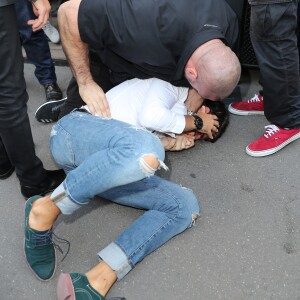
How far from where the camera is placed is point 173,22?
66.1 inches

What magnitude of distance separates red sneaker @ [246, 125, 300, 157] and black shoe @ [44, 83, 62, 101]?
132 cm

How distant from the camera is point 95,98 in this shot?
6.36ft

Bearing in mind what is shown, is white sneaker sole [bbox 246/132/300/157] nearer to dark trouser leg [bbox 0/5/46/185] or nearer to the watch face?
the watch face

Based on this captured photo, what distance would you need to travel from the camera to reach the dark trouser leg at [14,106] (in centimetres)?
150

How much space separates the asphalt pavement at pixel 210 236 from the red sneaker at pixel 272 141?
0.17 feet

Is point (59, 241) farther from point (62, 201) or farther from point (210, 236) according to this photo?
point (210, 236)

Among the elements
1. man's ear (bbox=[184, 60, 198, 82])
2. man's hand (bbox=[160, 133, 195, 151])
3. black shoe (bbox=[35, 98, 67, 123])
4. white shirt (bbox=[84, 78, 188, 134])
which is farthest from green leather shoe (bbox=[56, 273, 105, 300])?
black shoe (bbox=[35, 98, 67, 123])

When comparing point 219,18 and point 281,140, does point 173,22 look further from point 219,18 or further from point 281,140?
point 281,140

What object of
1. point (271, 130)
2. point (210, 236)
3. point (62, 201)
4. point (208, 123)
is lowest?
point (210, 236)

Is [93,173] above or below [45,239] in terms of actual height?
above

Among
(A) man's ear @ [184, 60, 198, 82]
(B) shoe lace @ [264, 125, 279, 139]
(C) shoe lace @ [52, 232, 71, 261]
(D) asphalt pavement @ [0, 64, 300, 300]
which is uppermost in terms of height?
(A) man's ear @ [184, 60, 198, 82]

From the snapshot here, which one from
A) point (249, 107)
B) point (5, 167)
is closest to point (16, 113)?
point (5, 167)

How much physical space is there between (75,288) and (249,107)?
1.61m

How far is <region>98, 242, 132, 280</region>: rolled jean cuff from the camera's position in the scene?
160cm
